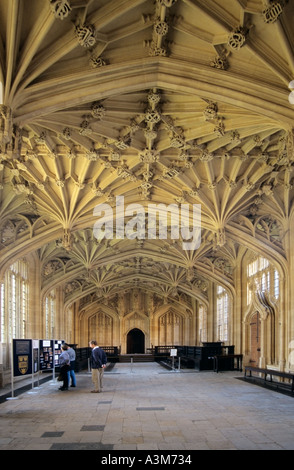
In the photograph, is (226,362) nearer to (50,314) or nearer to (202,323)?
(50,314)

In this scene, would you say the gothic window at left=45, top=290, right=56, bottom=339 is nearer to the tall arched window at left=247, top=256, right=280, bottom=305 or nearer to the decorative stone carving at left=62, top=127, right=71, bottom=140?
the tall arched window at left=247, top=256, right=280, bottom=305

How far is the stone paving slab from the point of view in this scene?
7445mm

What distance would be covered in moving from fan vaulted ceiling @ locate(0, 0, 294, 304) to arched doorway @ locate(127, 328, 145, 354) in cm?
2839

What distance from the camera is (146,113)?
11.6 m

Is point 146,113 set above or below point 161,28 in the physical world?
below

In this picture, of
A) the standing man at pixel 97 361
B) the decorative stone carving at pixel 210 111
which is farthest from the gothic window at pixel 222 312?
the decorative stone carving at pixel 210 111

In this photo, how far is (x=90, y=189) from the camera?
17.3m

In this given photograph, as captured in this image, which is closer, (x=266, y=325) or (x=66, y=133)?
(x=66, y=133)

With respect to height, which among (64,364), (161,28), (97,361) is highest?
(161,28)

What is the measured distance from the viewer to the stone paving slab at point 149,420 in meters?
7.45

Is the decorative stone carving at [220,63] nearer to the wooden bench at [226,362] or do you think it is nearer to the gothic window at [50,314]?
the wooden bench at [226,362]

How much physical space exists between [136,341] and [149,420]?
38100mm

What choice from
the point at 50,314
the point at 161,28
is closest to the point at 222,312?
the point at 50,314

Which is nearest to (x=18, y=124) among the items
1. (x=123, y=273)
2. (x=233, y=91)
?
(x=233, y=91)
